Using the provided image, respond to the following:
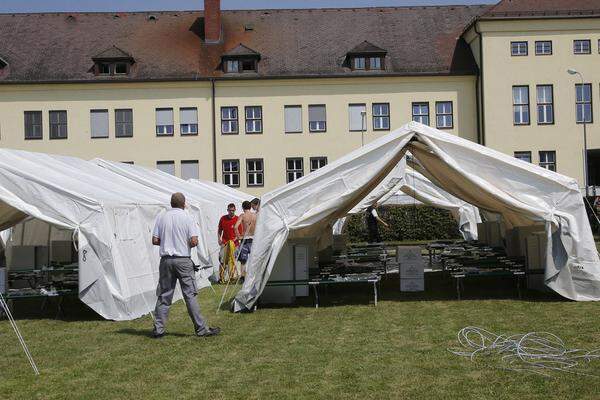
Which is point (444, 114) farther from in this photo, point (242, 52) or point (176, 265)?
point (176, 265)

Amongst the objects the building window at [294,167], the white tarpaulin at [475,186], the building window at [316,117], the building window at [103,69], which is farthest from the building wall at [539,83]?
the white tarpaulin at [475,186]

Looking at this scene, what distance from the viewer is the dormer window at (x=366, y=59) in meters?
36.4

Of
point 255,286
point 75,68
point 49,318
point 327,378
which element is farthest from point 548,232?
point 75,68

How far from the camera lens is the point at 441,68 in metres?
36.4

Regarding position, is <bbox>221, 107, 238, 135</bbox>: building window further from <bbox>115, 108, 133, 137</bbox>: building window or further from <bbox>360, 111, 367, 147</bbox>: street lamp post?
<bbox>360, 111, 367, 147</bbox>: street lamp post

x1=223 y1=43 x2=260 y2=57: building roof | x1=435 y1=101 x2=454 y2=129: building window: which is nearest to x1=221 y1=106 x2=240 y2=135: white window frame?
x1=223 y1=43 x2=260 y2=57: building roof

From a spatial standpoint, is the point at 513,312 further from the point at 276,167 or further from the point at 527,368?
the point at 276,167

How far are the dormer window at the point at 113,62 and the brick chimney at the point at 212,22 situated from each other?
162 inches

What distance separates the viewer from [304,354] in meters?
8.01

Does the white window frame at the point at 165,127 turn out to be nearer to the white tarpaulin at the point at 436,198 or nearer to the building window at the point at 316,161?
the building window at the point at 316,161

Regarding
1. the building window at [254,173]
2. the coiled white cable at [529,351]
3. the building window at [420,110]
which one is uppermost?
the building window at [420,110]

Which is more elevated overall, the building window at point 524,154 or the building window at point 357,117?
the building window at point 357,117

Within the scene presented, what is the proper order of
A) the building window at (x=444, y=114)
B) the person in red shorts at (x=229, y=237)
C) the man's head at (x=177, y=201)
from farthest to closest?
the building window at (x=444, y=114)
the person in red shorts at (x=229, y=237)
the man's head at (x=177, y=201)

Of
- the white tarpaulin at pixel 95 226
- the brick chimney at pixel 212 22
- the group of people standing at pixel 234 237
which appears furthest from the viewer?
the brick chimney at pixel 212 22
